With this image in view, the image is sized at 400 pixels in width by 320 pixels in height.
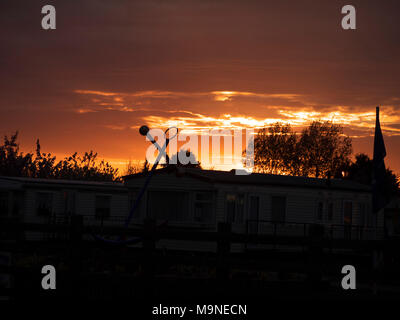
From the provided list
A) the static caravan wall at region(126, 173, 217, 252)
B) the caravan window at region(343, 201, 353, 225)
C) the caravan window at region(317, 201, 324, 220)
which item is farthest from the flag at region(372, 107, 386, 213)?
the caravan window at region(343, 201, 353, 225)

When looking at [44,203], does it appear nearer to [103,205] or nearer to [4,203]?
[4,203]

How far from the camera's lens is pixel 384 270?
32.7 ft

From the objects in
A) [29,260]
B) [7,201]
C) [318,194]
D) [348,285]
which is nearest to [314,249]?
[348,285]

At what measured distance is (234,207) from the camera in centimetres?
3050

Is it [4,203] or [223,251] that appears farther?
[4,203]

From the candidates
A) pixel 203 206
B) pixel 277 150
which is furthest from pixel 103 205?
pixel 277 150

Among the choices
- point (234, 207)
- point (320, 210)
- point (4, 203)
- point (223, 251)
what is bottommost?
point (223, 251)

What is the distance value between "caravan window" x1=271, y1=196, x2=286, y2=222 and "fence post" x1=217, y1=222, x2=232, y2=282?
20.8 meters

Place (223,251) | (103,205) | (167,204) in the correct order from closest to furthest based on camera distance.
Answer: (223,251) < (167,204) < (103,205)

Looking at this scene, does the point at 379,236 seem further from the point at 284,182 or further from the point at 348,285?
the point at 348,285

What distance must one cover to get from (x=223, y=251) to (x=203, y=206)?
21.0 metres

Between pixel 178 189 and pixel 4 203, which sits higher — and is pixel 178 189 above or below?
above
